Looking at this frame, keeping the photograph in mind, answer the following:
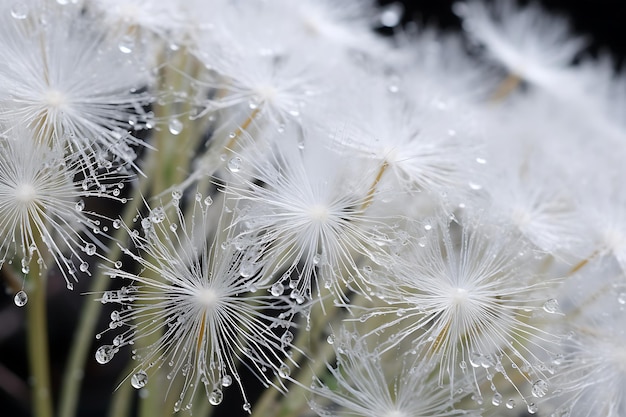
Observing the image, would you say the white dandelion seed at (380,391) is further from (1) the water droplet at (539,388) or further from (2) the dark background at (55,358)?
(2) the dark background at (55,358)

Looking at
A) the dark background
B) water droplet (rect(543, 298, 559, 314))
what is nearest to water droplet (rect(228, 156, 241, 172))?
water droplet (rect(543, 298, 559, 314))

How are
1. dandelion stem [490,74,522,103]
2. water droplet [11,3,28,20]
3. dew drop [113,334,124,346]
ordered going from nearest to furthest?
dew drop [113,334,124,346]
water droplet [11,3,28,20]
dandelion stem [490,74,522,103]

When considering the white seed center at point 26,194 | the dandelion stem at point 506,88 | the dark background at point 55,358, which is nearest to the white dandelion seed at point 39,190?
the white seed center at point 26,194

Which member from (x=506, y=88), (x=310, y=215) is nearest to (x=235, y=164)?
(x=310, y=215)

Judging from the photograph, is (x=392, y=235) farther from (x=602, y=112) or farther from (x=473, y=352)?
(x=602, y=112)

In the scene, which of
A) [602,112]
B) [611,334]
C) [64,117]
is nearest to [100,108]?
[64,117]

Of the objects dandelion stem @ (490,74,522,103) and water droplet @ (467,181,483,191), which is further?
dandelion stem @ (490,74,522,103)

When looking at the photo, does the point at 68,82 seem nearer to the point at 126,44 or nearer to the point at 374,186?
the point at 126,44

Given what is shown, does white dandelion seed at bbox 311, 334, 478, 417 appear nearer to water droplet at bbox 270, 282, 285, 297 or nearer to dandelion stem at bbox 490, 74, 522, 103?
water droplet at bbox 270, 282, 285, 297
